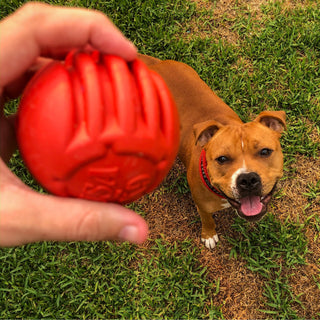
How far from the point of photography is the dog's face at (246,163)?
2.87m

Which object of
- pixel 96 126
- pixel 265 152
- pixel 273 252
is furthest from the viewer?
pixel 273 252

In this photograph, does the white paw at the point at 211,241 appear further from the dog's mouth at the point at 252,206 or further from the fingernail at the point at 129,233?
the fingernail at the point at 129,233

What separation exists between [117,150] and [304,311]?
3.26m

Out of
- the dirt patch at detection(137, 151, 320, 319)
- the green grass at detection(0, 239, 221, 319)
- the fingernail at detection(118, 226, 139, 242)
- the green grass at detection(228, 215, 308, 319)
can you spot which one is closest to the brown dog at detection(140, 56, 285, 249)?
the dirt patch at detection(137, 151, 320, 319)

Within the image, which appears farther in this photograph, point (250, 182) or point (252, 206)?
point (252, 206)

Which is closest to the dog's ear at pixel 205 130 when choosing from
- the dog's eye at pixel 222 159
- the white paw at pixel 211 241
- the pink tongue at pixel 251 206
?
the dog's eye at pixel 222 159

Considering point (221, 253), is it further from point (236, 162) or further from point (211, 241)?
point (236, 162)

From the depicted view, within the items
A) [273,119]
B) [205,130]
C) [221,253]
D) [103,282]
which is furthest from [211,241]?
[273,119]

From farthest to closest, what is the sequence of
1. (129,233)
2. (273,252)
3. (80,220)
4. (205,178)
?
(273,252)
(205,178)
(129,233)
(80,220)

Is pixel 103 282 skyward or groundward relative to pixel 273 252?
groundward

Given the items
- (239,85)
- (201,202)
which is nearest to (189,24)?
(239,85)

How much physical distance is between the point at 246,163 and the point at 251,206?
425 mm

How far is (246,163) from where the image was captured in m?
2.92

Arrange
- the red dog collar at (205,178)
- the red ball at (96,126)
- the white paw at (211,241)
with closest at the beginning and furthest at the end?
the red ball at (96,126), the red dog collar at (205,178), the white paw at (211,241)
